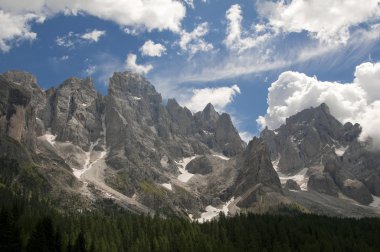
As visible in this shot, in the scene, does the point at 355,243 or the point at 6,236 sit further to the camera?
the point at 355,243

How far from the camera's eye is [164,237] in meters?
162

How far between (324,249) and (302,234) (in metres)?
29.2

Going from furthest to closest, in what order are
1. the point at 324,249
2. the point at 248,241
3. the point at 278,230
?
the point at 278,230, the point at 248,241, the point at 324,249

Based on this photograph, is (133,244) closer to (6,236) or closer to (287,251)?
(287,251)

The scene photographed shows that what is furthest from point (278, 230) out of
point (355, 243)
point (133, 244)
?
point (133, 244)

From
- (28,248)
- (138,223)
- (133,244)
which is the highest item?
(138,223)

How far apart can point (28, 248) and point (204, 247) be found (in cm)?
8129

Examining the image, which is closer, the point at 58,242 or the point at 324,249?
the point at 58,242

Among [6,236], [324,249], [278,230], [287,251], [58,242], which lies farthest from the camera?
[278,230]

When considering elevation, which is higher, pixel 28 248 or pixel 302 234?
pixel 302 234

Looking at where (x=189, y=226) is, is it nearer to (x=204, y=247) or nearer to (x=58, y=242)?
(x=204, y=247)

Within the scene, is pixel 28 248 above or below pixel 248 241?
below

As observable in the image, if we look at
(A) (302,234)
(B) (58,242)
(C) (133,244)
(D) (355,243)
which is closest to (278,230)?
(A) (302,234)

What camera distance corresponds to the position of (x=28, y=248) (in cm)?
8175
